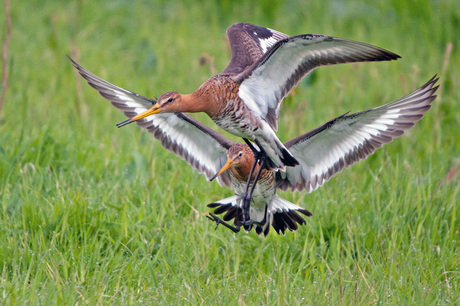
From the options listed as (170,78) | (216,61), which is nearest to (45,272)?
(170,78)

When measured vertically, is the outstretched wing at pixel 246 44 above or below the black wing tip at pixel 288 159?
above

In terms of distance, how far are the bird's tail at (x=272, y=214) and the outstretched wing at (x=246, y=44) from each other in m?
0.98

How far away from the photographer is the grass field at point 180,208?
4270 mm

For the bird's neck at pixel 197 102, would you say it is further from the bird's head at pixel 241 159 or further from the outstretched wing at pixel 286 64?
the bird's head at pixel 241 159

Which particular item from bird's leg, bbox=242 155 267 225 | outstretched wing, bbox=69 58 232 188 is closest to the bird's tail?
bird's leg, bbox=242 155 267 225

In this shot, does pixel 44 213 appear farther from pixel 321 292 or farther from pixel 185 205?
pixel 321 292

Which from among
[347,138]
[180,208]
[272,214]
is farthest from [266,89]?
[180,208]

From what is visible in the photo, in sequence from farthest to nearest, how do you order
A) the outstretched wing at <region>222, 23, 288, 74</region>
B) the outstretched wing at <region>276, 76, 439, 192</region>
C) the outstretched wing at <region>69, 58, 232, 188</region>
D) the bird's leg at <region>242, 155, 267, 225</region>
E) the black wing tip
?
the outstretched wing at <region>69, 58, 232, 188</region>
the outstretched wing at <region>222, 23, 288, 74</region>
the outstretched wing at <region>276, 76, 439, 192</region>
the bird's leg at <region>242, 155, 267, 225</region>
the black wing tip

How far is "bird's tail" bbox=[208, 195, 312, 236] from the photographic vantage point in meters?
4.88

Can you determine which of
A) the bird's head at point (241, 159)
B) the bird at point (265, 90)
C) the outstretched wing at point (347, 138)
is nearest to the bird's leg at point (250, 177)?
the bird at point (265, 90)

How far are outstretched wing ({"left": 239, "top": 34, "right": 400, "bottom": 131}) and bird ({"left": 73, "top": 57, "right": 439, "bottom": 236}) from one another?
432 mm

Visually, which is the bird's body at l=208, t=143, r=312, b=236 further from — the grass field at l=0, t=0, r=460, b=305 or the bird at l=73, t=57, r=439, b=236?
the grass field at l=0, t=0, r=460, b=305

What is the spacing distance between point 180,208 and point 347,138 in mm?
1393

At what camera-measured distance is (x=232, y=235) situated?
5055 mm
